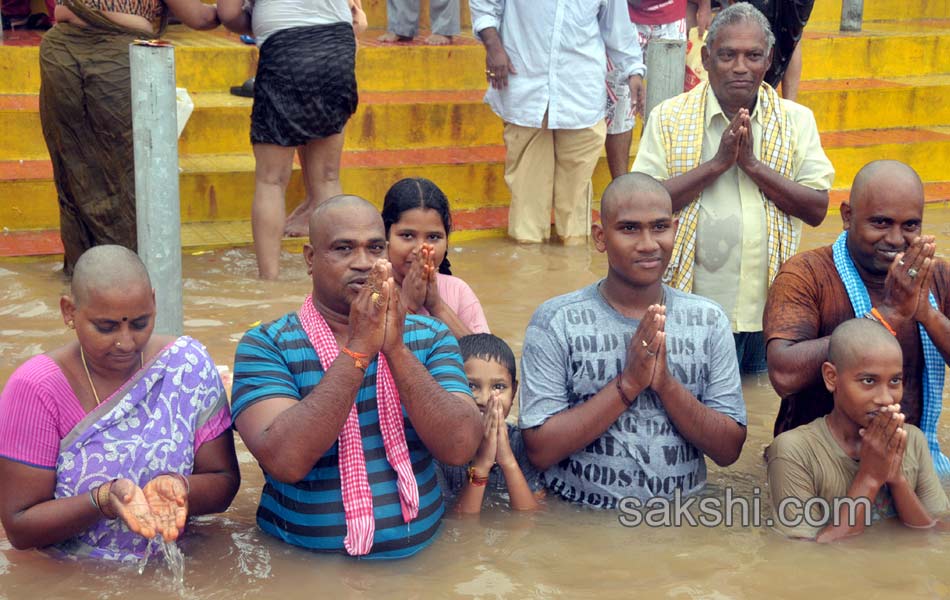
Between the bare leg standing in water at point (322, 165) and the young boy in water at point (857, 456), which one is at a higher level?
the bare leg standing in water at point (322, 165)

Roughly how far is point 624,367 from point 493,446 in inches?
20.5

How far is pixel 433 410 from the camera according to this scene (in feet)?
12.1

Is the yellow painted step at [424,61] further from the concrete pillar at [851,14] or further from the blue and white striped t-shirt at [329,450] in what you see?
the blue and white striped t-shirt at [329,450]

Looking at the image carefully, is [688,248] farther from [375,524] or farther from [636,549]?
[375,524]

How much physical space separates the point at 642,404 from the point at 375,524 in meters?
0.98

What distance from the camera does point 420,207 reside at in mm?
4758

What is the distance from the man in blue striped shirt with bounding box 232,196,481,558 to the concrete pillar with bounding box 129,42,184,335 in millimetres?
741

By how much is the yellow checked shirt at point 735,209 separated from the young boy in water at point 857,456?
1.19 meters

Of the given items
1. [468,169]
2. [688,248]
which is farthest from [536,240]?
[688,248]

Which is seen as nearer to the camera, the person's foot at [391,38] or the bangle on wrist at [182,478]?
the bangle on wrist at [182,478]

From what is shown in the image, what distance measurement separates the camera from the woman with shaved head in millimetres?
3572

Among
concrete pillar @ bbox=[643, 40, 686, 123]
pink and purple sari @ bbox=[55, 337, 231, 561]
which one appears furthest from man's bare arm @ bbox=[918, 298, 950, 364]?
pink and purple sari @ bbox=[55, 337, 231, 561]

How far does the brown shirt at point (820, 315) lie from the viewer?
4441 millimetres

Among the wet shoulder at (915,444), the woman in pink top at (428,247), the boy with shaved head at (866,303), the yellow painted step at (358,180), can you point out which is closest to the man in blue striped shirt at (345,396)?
the woman in pink top at (428,247)
